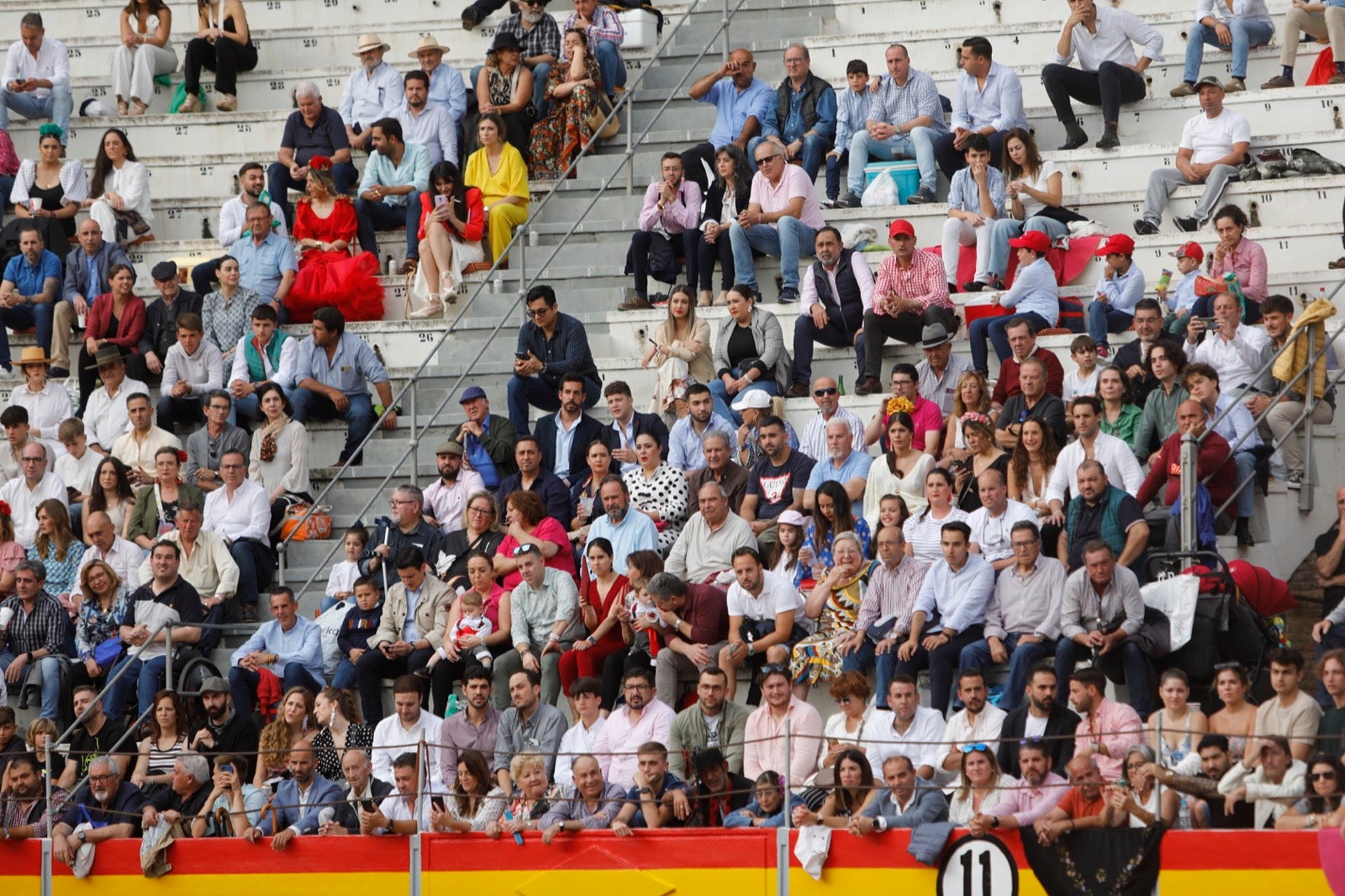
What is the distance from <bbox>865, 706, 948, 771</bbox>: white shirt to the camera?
11938 mm

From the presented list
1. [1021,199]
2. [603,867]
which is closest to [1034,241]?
[1021,199]

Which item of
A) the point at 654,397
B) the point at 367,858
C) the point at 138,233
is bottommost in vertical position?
the point at 367,858

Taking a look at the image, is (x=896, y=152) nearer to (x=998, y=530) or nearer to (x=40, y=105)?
(x=998, y=530)

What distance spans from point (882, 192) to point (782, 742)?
244 inches

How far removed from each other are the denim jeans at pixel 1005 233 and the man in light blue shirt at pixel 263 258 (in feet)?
16.9

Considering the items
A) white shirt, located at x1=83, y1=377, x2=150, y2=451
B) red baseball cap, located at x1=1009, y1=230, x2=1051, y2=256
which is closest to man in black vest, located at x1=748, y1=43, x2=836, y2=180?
red baseball cap, located at x1=1009, y1=230, x2=1051, y2=256

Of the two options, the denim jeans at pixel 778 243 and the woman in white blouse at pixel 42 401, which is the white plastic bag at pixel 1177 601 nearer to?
the denim jeans at pixel 778 243

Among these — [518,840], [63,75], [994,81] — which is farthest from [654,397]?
[63,75]

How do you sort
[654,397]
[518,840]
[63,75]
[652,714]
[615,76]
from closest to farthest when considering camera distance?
1. [518,840]
2. [652,714]
3. [654,397]
4. [615,76]
5. [63,75]

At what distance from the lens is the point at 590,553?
13953 millimetres

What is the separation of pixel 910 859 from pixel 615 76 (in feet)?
30.0

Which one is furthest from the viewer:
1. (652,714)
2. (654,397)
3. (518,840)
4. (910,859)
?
(654,397)

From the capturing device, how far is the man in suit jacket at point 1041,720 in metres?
11.4

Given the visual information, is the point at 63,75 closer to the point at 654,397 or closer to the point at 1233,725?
the point at 654,397
